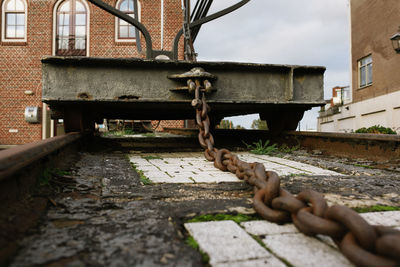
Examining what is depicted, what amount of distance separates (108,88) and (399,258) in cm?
296

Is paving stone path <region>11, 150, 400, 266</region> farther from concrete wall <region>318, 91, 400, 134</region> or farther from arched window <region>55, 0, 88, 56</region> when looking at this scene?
arched window <region>55, 0, 88, 56</region>

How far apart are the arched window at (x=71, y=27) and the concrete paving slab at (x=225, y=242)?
1482 centimetres

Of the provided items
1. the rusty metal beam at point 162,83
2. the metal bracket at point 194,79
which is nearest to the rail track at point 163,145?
the rusty metal beam at point 162,83

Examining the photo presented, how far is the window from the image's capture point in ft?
50.7

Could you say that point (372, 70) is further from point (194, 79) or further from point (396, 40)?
point (194, 79)

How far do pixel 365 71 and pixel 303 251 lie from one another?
1735 centimetres

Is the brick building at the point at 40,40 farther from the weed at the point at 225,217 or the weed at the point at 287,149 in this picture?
the weed at the point at 225,217

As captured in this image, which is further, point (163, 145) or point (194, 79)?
point (163, 145)

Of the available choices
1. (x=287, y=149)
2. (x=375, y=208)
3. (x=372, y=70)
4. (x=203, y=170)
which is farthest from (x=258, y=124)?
(x=375, y=208)

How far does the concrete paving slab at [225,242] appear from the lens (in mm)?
873

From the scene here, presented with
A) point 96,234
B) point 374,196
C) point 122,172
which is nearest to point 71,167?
point 122,172

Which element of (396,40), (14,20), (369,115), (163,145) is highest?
(14,20)

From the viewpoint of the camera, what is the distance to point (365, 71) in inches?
627

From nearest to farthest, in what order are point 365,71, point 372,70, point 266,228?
point 266,228 < point 372,70 < point 365,71
